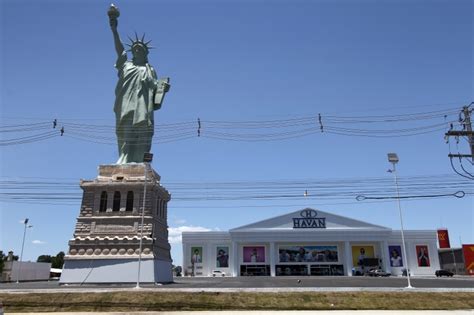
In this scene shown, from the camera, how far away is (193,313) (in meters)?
21.8

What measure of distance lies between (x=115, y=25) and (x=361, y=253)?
65.7 metres

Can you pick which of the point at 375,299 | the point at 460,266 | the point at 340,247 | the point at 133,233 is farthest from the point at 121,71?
the point at 460,266

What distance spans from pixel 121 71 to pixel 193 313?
31672 millimetres

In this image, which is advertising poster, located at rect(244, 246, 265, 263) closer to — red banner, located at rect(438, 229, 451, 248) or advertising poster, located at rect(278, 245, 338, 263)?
advertising poster, located at rect(278, 245, 338, 263)

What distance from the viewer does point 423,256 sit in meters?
84.3

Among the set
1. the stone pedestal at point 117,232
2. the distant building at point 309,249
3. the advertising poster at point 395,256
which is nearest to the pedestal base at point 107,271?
the stone pedestal at point 117,232

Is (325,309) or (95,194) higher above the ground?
(95,194)

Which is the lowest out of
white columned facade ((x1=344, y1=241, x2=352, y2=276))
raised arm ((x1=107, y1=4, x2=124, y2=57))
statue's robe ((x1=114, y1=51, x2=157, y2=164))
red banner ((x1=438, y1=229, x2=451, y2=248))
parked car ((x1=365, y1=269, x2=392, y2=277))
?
parked car ((x1=365, y1=269, x2=392, y2=277))

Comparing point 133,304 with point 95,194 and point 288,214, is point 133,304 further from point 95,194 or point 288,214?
point 288,214

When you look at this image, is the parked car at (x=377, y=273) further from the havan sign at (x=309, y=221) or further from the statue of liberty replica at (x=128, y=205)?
the statue of liberty replica at (x=128, y=205)

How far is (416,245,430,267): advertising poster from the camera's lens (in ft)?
276

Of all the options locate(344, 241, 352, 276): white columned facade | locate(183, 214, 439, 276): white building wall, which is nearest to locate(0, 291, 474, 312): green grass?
locate(344, 241, 352, 276): white columned facade

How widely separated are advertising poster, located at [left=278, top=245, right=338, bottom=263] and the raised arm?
54598mm

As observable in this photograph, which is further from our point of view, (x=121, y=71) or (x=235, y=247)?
(x=235, y=247)
